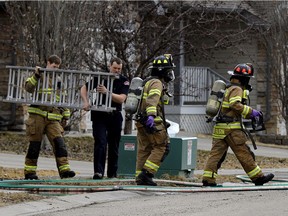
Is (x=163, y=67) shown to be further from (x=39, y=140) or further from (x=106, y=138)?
(x=39, y=140)

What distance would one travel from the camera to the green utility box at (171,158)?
46.5 feet

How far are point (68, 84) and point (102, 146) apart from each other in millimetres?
1051

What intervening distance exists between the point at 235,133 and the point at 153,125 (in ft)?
3.94

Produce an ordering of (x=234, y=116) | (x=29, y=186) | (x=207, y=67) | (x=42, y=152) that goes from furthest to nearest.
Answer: (x=207, y=67) → (x=42, y=152) → (x=234, y=116) → (x=29, y=186)

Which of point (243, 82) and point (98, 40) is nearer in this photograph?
point (243, 82)

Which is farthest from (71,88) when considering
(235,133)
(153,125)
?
(235,133)

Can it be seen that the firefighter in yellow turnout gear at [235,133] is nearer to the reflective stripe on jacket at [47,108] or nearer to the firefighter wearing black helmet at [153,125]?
the firefighter wearing black helmet at [153,125]

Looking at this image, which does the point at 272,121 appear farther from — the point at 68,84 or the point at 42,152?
the point at 68,84

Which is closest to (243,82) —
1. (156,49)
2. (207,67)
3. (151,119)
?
(151,119)

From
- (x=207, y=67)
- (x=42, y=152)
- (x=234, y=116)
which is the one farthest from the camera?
(x=207, y=67)

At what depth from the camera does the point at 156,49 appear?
1970 centimetres

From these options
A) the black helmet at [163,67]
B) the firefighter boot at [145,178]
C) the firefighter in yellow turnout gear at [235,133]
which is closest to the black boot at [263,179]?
the firefighter in yellow turnout gear at [235,133]

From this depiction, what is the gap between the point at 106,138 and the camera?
1338cm

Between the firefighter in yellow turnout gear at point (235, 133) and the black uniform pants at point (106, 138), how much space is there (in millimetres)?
1584
